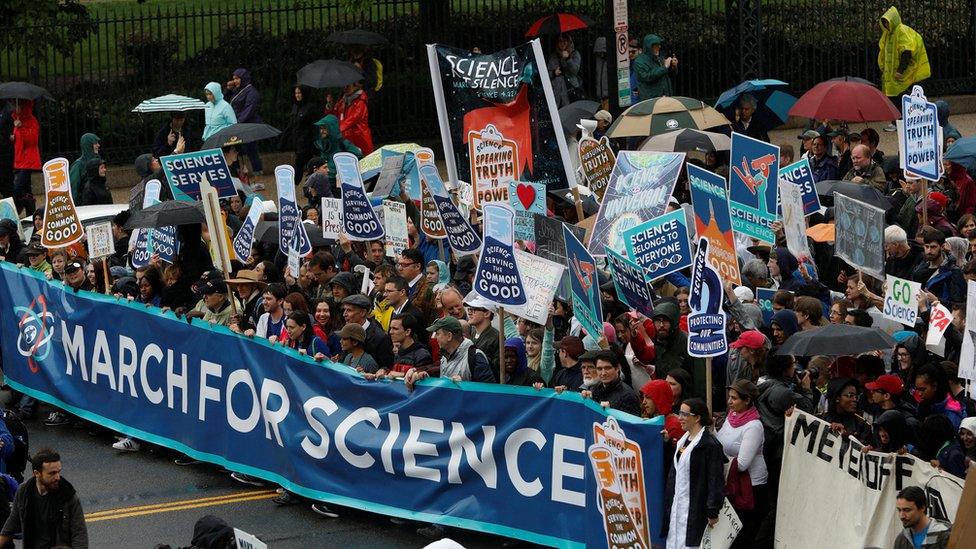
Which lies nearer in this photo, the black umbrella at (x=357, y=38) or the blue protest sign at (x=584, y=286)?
the blue protest sign at (x=584, y=286)

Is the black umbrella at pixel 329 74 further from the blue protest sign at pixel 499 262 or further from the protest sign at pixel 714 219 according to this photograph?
the blue protest sign at pixel 499 262

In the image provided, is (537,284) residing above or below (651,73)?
below

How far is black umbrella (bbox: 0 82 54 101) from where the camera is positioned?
22.3 meters

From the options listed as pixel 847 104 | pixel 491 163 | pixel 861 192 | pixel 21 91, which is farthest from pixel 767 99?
pixel 21 91

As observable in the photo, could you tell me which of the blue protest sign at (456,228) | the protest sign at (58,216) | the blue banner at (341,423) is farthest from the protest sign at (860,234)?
the protest sign at (58,216)

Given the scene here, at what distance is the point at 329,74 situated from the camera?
72.5 feet

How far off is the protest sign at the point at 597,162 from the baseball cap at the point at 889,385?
5954 mm

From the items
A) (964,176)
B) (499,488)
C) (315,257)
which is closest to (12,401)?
(315,257)

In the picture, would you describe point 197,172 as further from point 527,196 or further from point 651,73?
point 651,73

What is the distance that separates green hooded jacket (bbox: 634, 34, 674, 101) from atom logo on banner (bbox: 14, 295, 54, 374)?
349 inches

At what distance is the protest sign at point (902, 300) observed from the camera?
12.2 meters

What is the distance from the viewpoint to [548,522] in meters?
11.7

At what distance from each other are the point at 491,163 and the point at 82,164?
312 inches

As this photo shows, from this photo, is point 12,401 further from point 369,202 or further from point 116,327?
point 369,202
